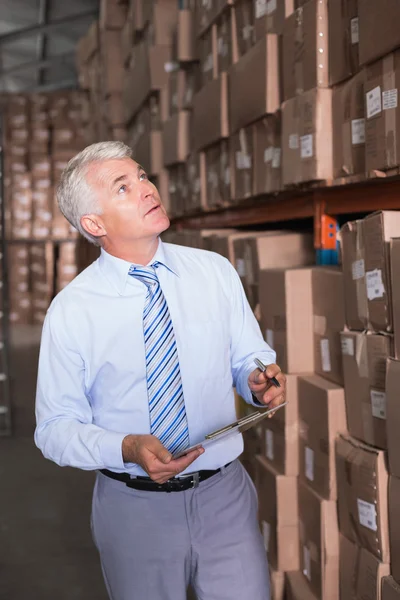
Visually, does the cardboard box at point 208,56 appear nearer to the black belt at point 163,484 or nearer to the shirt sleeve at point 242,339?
the shirt sleeve at point 242,339

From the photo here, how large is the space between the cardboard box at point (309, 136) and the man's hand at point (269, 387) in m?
0.98

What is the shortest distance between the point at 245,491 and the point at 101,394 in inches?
18.4

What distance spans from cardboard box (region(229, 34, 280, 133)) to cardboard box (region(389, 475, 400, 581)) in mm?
1538

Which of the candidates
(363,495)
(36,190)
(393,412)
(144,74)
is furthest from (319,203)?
(36,190)

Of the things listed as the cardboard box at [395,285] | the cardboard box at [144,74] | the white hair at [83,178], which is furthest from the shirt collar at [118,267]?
the cardboard box at [144,74]

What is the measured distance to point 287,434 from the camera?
2.76 meters

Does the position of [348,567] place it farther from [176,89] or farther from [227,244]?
[176,89]

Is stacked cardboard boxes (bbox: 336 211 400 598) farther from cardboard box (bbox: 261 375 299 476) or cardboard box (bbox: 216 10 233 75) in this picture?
cardboard box (bbox: 216 10 233 75)

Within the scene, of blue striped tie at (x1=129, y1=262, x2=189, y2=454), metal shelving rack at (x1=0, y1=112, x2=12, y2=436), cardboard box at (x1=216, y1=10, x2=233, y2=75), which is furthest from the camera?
metal shelving rack at (x1=0, y1=112, x2=12, y2=436)

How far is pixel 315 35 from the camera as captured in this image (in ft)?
8.06

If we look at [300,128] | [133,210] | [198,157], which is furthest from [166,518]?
[198,157]

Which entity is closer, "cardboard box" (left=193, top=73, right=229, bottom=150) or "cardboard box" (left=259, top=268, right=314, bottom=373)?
"cardboard box" (left=259, top=268, right=314, bottom=373)

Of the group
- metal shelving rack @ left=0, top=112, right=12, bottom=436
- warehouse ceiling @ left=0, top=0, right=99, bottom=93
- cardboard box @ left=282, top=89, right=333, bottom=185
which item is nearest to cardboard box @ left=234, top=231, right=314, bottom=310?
cardboard box @ left=282, top=89, right=333, bottom=185

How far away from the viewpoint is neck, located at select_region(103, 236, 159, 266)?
181cm
